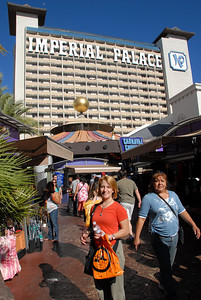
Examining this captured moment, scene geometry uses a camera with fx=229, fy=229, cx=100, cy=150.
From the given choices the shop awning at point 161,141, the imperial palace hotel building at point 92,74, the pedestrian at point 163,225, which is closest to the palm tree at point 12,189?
the pedestrian at point 163,225

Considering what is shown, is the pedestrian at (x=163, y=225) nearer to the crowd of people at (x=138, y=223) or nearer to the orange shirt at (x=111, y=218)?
the crowd of people at (x=138, y=223)

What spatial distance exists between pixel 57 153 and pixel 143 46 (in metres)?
83.1

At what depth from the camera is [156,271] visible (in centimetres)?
370

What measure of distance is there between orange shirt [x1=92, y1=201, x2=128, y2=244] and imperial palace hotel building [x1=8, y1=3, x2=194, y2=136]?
62.2 m

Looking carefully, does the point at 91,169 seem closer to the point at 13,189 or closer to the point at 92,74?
the point at 13,189

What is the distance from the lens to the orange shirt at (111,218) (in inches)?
95.3

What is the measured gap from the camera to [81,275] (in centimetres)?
371

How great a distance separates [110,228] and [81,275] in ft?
5.96

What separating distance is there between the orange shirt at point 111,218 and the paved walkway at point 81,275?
1.22 metres

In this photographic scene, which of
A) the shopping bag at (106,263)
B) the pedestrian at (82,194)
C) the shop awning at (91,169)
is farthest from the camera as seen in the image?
the shop awning at (91,169)

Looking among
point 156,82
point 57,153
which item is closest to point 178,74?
point 156,82

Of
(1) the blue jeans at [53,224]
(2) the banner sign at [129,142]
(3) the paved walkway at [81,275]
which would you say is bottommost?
Result: (3) the paved walkway at [81,275]

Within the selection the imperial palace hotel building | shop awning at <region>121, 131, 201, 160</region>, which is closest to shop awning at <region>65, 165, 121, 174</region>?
shop awning at <region>121, 131, 201, 160</region>

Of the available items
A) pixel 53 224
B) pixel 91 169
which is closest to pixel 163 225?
pixel 53 224
